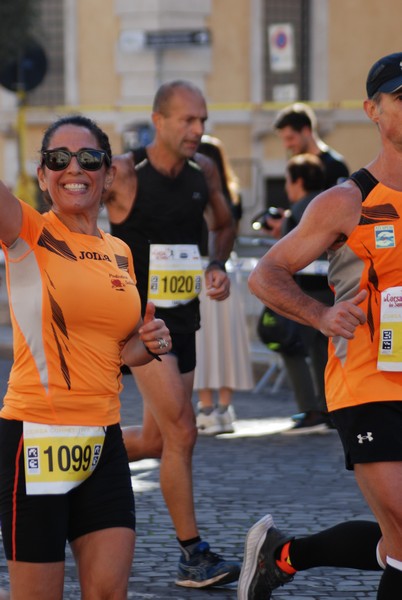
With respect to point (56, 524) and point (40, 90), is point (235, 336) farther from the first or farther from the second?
point (40, 90)

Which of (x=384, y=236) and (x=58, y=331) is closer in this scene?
(x=58, y=331)

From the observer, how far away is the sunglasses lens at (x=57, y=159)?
450 centimetres

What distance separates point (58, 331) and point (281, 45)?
79.5 feet

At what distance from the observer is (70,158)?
4508 millimetres

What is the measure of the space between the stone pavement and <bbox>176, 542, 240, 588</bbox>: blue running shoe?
0.13ft

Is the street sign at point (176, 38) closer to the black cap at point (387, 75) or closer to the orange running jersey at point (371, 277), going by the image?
the black cap at point (387, 75)

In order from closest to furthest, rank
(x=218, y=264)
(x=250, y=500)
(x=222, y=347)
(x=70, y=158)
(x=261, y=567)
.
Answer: (x=70, y=158) → (x=261, y=567) → (x=218, y=264) → (x=250, y=500) → (x=222, y=347)

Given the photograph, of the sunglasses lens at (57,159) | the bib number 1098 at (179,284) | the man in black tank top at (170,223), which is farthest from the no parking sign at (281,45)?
the sunglasses lens at (57,159)

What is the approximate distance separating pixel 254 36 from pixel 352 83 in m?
1.96

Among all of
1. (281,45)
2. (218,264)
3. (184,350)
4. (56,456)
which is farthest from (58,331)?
(281,45)

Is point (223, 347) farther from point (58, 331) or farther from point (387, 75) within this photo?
point (58, 331)

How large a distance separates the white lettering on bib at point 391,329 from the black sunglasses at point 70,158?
35.9 inches

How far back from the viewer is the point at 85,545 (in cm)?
428

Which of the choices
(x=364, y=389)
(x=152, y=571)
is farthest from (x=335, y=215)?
(x=152, y=571)
